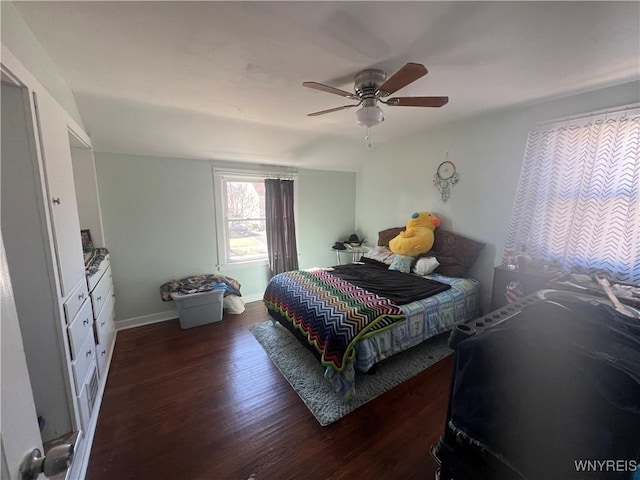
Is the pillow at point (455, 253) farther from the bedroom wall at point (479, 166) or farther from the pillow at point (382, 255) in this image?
the pillow at point (382, 255)

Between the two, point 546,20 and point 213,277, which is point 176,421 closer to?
point 213,277

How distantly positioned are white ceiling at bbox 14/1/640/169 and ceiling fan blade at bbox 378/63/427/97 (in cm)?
17

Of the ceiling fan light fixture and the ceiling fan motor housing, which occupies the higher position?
the ceiling fan motor housing

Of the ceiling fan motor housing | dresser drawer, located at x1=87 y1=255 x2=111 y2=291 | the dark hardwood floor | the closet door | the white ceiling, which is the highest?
the white ceiling

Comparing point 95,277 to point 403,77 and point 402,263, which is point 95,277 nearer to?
point 403,77

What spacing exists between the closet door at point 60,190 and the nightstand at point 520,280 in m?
3.55

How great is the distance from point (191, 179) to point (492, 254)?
3.90 m

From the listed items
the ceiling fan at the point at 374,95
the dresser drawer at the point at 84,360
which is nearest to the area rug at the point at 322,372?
the dresser drawer at the point at 84,360

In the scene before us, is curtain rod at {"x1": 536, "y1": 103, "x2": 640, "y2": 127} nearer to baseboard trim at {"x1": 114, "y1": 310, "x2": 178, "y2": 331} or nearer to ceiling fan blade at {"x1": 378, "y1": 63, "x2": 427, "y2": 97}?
ceiling fan blade at {"x1": 378, "y1": 63, "x2": 427, "y2": 97}

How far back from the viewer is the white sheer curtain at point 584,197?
206cm

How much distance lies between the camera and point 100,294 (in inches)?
88.0

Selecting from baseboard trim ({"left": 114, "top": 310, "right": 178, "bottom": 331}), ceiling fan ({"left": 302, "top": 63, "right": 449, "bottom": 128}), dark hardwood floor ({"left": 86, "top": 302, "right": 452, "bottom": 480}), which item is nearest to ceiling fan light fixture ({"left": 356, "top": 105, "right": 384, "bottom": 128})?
ceiling fan ({"left": 302, "top": 63, "right": 449, "bottom": 128})

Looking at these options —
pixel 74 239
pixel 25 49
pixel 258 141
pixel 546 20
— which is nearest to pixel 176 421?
pixel 74 239

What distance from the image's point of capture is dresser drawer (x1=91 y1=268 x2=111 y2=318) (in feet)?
6.67
